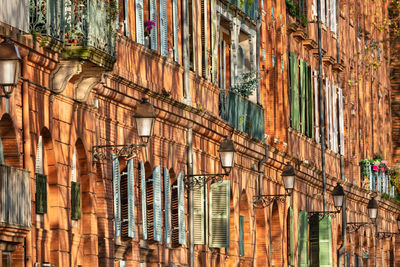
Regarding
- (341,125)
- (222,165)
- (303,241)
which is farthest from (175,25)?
(341,125)

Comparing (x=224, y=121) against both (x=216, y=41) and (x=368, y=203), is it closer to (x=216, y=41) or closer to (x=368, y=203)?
(x=216, y=41)

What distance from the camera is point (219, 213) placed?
3131cm

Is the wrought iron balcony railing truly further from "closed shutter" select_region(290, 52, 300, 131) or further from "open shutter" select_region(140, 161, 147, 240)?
"closed shutter" select_region(290, 52, 300, 131)

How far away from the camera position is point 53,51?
69.7ft

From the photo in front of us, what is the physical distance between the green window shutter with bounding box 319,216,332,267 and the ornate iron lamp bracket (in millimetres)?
17388

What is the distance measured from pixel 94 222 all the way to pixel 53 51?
3346 millimetres

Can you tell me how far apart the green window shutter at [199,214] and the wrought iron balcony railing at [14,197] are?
10.4 metres

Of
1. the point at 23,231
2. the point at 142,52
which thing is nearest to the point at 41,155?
the point at 23,231

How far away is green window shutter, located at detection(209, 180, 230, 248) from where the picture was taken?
3123cm

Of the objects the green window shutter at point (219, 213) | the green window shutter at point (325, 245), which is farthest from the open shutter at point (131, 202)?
the green window shutter at point (325, 245)

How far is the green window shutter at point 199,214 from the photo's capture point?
97.9 feet

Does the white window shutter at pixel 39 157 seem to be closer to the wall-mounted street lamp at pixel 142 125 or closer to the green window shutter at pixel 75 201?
the green window shutter at pixel 75 201

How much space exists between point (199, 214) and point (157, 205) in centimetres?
294

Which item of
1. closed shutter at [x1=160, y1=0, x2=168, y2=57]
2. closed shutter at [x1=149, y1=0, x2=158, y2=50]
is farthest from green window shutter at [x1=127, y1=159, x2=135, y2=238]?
closed shutter at [x1=160, y1=0, x2=168, y2=57]
